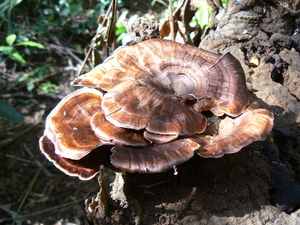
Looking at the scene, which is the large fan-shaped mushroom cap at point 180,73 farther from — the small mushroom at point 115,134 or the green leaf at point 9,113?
the green leaf at point 9,113

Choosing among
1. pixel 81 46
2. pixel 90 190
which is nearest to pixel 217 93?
pixel 90 190

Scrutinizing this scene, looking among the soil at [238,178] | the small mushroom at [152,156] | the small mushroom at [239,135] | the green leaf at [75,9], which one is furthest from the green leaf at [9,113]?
the green leaf at [75,9]

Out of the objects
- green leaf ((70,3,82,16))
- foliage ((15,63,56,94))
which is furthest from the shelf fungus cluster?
green leaf ((70,3,82,16))

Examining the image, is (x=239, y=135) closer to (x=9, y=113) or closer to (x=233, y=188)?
(x=233, y=188)

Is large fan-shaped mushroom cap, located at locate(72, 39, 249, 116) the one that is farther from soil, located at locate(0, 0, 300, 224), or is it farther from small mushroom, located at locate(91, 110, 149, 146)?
soil, located at locate(0, 0, 300, 224)

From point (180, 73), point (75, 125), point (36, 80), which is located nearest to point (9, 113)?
point (36, 80)

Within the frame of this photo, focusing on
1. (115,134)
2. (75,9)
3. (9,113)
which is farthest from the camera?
(75,9)
